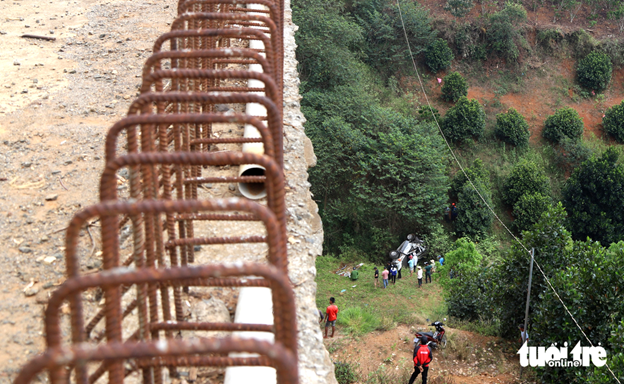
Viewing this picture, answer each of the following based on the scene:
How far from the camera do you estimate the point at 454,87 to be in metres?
25.8

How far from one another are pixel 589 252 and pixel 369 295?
22.4 ft

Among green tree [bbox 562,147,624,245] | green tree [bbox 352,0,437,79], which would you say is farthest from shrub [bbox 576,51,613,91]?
green tree [bbox 352,0,437,79]

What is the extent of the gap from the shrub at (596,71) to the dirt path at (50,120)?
23.0m

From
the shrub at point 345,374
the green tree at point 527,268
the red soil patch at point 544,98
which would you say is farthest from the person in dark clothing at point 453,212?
the shrub at point 345,374

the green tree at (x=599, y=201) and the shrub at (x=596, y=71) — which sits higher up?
the shrub at (x=596, y=71)

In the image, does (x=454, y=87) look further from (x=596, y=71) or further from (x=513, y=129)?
(x=596, y=71)

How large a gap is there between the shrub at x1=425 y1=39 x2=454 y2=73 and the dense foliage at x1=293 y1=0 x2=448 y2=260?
5.85m

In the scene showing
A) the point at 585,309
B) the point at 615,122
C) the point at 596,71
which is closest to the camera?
the point at 585,309

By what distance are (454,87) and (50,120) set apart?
2225 cm

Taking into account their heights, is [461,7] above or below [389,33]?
above

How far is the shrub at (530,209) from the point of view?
20.4m

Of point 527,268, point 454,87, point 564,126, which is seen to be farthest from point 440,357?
point 454,87

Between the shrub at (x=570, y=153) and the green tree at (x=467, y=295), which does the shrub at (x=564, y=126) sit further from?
the green tree at (x=467, y=295)

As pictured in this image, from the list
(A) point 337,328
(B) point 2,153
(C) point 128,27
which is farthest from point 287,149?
(A) point 337,328
